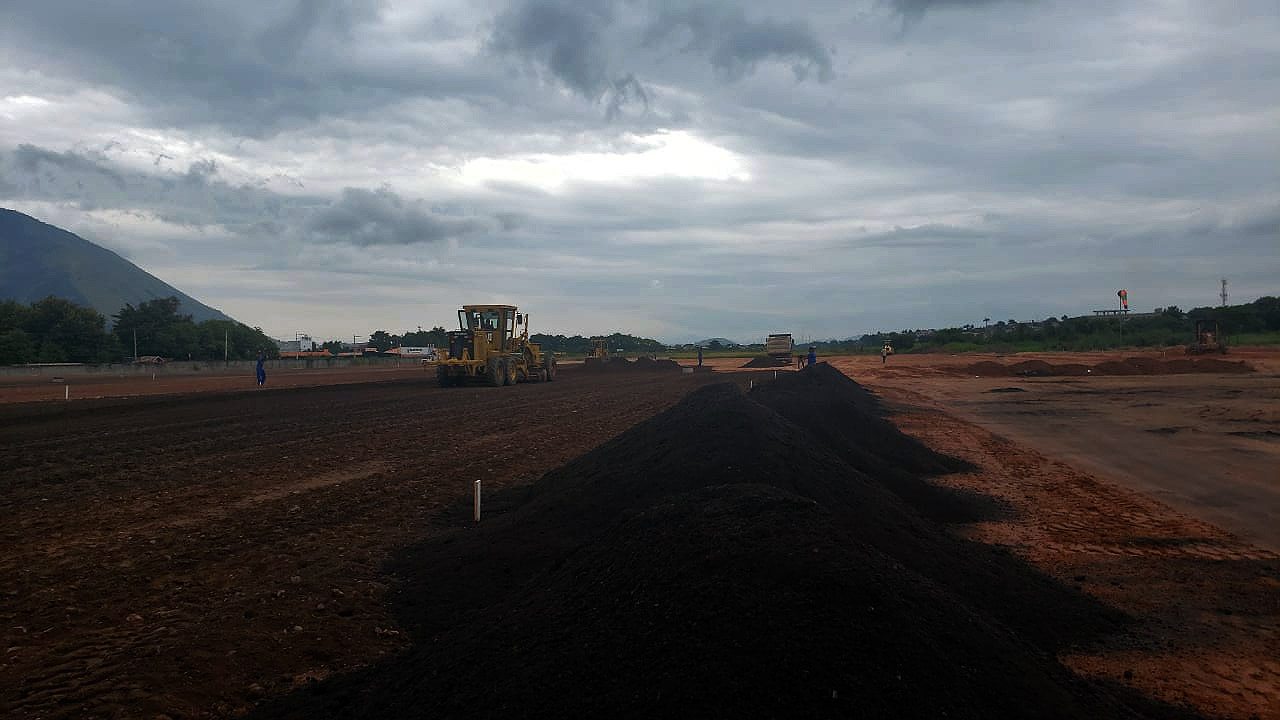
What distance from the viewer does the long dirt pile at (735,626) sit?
3.59m

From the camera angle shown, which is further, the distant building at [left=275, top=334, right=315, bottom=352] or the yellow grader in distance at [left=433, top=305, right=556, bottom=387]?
the distant building at [left=275, top=334, right=315, bottom=352]

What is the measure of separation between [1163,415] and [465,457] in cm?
1938

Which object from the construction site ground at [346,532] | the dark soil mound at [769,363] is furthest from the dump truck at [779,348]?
the construction site ground at [346,532]

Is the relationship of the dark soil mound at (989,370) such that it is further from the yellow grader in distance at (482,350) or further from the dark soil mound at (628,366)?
the yellow grader in distance at (482,350)

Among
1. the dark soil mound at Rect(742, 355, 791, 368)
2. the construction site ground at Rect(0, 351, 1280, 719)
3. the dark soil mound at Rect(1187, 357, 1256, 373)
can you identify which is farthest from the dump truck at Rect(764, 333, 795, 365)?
the construction site ground at Rect(0, 351, 1280, 719)

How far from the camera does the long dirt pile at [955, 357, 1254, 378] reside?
1475 inches

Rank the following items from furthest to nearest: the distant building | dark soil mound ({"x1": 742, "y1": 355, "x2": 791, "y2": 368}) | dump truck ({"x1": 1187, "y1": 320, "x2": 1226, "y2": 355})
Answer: the distant building < dark soil mound ({"x1": 742, "y1": 355, "x2": 791, "y2": 368}) < dump truck ({"x1": 1187, "y1": 320, "x2": 1226, "y2": 355})

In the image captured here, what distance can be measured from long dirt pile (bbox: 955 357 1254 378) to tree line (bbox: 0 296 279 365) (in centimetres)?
5967

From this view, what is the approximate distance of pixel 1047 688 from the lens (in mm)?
3881

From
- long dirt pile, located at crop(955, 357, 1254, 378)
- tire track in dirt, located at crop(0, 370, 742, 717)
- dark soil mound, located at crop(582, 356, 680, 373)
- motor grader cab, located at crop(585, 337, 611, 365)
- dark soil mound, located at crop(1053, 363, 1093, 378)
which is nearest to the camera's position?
tire track in dirt, located at crop(0, 370, 742, 717)

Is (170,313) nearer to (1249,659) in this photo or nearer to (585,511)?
(585,511)

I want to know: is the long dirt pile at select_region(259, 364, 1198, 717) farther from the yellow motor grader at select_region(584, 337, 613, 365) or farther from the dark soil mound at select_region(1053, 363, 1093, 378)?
the yellow motor grader at select_region(584, 337, 613, 365)

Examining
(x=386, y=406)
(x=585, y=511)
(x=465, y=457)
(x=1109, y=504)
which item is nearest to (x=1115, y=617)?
(x=585, y=511)

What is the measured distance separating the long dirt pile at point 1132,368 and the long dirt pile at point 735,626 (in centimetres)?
3805
